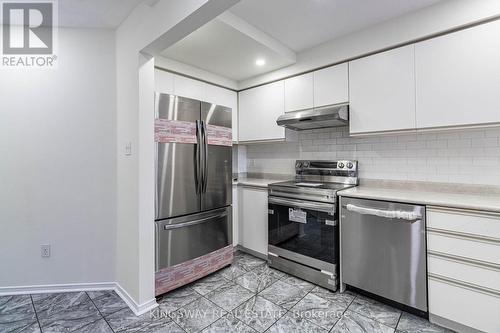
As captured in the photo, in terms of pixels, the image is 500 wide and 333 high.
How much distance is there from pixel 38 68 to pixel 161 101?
47.5 inches

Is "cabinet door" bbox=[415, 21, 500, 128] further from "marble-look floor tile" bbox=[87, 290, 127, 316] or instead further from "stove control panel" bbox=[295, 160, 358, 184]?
"marble-look floor tile" bbox=[87, 290, 127, 316]

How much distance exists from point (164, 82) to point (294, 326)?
258 cm

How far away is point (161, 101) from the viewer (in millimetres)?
2074

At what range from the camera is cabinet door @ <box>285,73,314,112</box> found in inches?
106

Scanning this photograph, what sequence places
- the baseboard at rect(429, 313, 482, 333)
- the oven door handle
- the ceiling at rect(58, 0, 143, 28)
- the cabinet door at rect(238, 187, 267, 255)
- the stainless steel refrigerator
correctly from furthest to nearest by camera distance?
the cabinet door at rect(238, 187, 267, 255) → the oven door handle → the stainless steel refrigerator → the ceiling at rect(58, 0, 143, 28) → the baseboard at rect(429, 313, 482, 333)

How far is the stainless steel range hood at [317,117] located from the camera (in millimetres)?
2342

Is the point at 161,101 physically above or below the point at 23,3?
below

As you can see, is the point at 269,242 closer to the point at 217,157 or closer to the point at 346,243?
the point at 346,243

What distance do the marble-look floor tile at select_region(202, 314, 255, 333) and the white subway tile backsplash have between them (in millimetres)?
1902

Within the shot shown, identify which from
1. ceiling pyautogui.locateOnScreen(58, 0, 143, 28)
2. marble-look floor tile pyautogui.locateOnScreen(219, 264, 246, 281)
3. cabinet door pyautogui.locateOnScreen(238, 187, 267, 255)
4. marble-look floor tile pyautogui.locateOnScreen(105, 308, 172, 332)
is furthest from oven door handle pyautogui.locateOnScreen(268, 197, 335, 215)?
ceiling pyautogui.locateOnScreen(58, 0, 143, 28)

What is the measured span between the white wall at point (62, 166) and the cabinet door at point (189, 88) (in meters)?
0.64

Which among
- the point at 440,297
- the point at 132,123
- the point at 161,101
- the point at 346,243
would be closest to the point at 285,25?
the point at 161,101

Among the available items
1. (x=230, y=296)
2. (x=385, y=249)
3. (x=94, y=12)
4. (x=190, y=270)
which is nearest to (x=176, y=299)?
(x=190, y=270)

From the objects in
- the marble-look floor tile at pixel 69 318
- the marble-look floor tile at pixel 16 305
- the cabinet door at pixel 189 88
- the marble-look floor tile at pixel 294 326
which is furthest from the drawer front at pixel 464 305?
the marble-look floor tile at pixel 16 305
